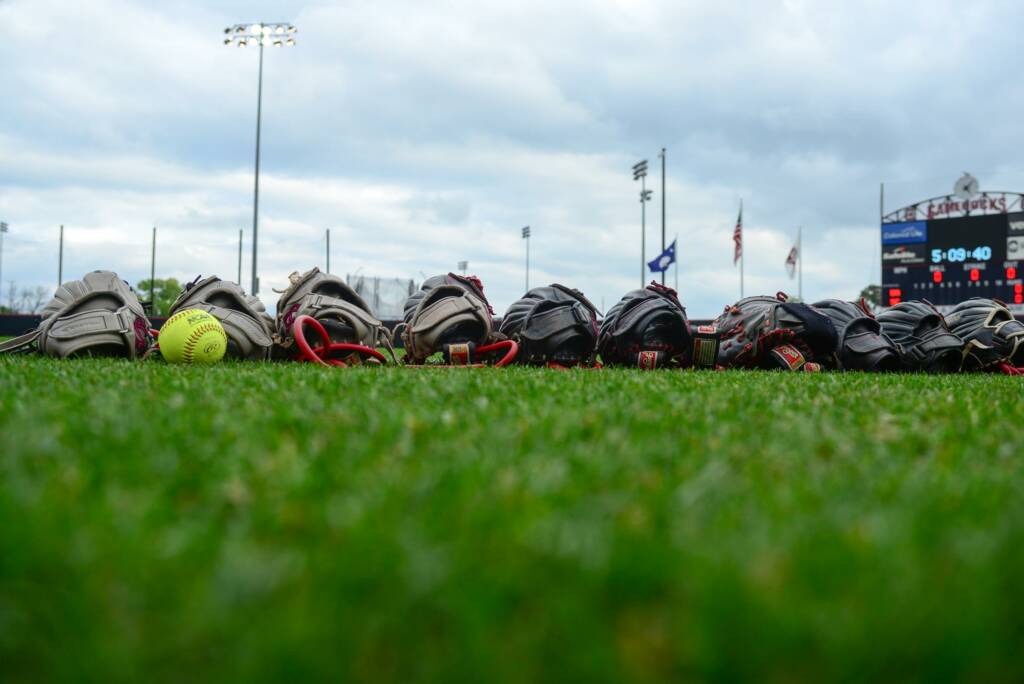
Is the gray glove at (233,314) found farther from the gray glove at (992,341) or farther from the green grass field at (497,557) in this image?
the gray glove at (992,341)

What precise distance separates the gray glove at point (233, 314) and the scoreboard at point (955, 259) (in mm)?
31129

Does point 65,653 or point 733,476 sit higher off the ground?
point 733,476

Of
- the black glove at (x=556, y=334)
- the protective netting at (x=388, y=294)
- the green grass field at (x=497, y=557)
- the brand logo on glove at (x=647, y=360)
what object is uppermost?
the protective netting at (x=388, y=294)

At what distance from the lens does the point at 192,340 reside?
6320mm

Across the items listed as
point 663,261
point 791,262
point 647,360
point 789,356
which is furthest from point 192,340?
point 791,262

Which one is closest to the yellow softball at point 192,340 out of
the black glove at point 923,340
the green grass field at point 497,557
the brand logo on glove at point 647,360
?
the brand logo on glove at point 647,360

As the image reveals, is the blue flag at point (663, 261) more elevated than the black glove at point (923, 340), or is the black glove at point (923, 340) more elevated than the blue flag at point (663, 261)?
the blue flag at point (663, 261)

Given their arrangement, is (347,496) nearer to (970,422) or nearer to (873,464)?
(873,464)

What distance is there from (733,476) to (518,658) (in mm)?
1022

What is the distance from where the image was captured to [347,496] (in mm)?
1516

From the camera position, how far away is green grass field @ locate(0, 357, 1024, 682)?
91 cm

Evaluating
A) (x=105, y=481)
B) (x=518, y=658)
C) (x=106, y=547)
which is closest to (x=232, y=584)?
(x=106, y=547)

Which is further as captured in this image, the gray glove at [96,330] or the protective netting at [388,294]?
the protective netting at [388,294]

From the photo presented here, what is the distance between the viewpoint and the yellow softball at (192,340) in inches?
249
